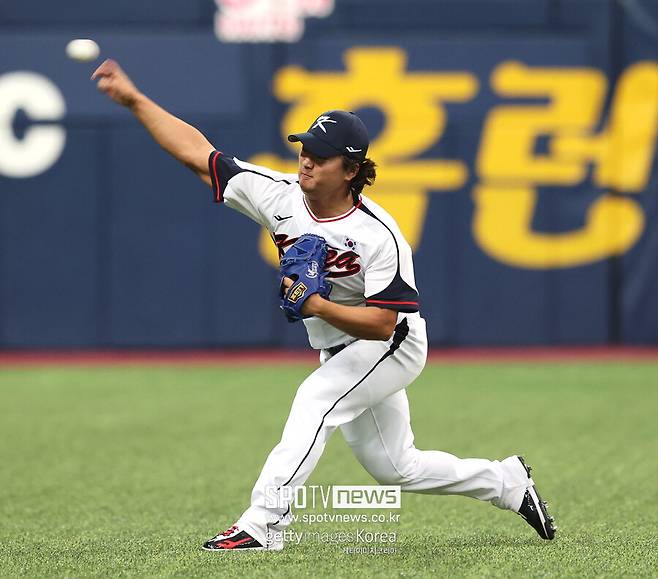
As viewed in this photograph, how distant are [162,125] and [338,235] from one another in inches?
38.4

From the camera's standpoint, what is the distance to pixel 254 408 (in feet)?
38.1

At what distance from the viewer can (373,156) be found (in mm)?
15227

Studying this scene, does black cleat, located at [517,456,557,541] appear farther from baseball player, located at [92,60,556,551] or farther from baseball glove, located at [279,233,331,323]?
baseball glove, located at [279,233,331,323]

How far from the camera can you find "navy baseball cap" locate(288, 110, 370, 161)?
550 cm

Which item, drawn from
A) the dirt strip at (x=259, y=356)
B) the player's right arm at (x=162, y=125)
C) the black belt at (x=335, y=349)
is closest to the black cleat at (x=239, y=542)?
the black belt at (x=335, y=349)

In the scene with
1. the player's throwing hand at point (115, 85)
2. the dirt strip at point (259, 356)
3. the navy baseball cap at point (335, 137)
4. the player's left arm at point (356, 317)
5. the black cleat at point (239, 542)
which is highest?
the player's throwing hand at point (115, 85)

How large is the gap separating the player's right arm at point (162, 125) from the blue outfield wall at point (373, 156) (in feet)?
30.9

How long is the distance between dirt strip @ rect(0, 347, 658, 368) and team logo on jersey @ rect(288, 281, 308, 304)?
979cm

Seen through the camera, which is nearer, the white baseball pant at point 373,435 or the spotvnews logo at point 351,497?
the white baseball pant at point 373,435

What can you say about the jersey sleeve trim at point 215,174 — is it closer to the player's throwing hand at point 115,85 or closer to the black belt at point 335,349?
the player's throwing hand at point 115,85

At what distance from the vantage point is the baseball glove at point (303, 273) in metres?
5.30

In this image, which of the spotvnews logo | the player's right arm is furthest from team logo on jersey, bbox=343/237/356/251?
the spotvnews logo

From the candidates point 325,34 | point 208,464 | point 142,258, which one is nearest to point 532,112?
point 325,34

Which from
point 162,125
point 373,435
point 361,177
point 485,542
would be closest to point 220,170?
point 162,125
